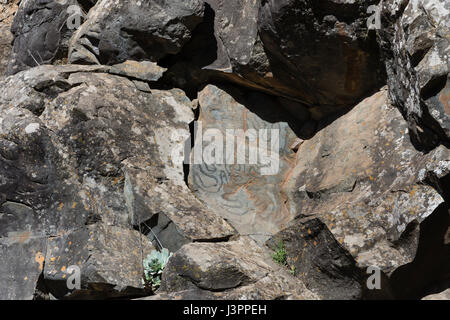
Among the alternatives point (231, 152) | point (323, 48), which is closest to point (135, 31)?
point (231, 152)

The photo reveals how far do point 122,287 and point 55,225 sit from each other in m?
0.91

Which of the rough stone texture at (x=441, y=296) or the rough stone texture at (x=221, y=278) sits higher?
the rough stone texture at (x=221, y=278)

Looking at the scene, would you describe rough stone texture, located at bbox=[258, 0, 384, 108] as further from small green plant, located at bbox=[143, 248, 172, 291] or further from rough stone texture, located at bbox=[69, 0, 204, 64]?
small green plant, located at bbox=[143, 248, 172, 291]

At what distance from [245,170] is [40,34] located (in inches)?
112

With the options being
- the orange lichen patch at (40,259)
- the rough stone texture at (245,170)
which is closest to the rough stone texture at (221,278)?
the rough stone texture at (245,170)

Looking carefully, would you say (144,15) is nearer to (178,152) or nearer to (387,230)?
(178,152)

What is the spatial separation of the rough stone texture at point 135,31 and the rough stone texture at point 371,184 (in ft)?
5.49

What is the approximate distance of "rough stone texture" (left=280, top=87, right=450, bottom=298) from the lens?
489 centimetres

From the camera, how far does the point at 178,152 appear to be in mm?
6238

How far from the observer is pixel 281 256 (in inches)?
218

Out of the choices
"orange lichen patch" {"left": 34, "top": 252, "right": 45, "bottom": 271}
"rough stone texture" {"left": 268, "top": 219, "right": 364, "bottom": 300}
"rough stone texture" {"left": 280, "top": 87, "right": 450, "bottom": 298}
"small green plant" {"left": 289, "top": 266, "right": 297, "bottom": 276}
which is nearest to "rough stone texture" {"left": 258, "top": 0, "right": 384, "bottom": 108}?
"rough stone texture" {"left": 280, "top": 87, "right": 450, "bottom": 298}

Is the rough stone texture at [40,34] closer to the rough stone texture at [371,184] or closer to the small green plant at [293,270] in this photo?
the rough stone texture at [371,184]

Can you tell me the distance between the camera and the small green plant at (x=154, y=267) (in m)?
5.29

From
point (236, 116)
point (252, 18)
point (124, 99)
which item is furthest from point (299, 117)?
point (124, 99)
